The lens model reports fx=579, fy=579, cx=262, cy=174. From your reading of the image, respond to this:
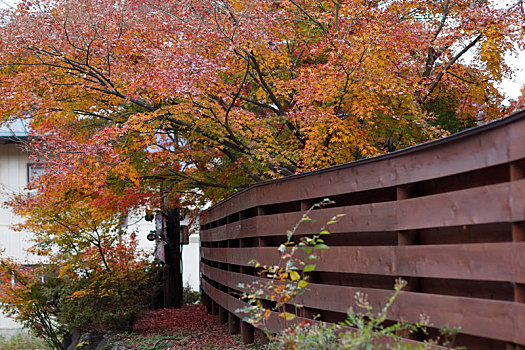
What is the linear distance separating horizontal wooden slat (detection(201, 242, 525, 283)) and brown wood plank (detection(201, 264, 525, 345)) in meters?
0.14

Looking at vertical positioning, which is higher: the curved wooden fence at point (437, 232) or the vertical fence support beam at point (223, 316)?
the curved wooden fence at point (437, 232)

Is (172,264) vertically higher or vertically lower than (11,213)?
lower

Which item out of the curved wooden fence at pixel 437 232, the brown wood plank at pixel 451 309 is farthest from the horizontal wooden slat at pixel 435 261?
the brown wood plank at pixel 451 309

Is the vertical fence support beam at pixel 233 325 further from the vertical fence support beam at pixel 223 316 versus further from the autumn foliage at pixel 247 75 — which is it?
the autumn foliage at pixel 247 75

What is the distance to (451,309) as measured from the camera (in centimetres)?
343

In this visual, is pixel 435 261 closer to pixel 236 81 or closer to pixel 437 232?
pixel 437 232

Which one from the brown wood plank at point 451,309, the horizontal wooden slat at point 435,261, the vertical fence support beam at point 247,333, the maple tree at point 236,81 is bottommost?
the vertical fence support beam at point 247,333

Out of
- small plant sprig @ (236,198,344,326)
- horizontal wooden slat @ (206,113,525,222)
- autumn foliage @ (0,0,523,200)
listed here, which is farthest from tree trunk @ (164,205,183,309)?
horizontal wooden slat @ (206,113,525,222)

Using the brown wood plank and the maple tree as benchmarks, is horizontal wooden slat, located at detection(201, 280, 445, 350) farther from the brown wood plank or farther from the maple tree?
the maple tree

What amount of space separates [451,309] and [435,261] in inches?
12.3

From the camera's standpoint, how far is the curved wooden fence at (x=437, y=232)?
119 inches

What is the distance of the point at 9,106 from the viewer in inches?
473

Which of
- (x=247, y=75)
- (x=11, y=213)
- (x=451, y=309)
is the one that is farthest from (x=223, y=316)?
(x=11, y=213)

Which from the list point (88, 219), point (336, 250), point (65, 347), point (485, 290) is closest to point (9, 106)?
point (88, 219)
